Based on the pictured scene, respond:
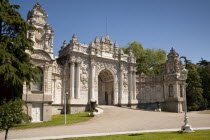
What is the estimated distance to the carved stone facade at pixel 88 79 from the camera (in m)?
24.9

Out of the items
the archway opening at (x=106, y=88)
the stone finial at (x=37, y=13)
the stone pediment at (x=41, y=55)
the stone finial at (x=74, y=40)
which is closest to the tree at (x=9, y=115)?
the stone pediment at (x=41, y=55)

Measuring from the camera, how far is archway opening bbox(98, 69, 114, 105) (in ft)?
133

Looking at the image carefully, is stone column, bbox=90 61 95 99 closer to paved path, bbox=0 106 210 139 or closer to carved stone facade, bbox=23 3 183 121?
carved stone facade, bbox=23 3 183 121

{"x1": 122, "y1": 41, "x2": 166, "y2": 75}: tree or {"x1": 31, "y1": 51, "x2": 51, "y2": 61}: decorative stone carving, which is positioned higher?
{"x1": 122, "y1": 41, "x2": 166, "y2": 75}: tree

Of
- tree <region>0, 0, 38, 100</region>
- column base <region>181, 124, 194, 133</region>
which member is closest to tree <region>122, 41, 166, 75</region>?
tree <region>0, 0, 38, 100</region>

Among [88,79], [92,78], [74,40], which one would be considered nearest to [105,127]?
[92,78]

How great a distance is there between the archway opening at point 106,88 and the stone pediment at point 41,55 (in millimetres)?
15735

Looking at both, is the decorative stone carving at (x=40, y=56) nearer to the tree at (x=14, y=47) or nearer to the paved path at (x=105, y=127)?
the tree at (x=14, y=47)

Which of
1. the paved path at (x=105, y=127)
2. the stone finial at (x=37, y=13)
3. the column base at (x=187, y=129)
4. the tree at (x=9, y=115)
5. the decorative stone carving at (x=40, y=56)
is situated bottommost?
the paved path at (x=105, y=127)

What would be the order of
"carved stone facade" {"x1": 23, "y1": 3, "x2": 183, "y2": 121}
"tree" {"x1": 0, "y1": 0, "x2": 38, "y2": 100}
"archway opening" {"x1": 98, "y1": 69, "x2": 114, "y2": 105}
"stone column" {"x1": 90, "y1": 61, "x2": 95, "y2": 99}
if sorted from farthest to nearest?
"archway opening" {"x1": 98, "y1": 69, "x2": 114, "y2": 105} < "stone column" {"x1": 90, "y1": 61, "x2": 95, "y2": 99} < "carved stone facade" {"x1": 23, "y1": 3, "x2": 183, "y2": 121} < "tree" {"x1": 0, "y1": 0, "x2": 38, "y2": 100}

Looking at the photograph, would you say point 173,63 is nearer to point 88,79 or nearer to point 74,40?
point 88,79

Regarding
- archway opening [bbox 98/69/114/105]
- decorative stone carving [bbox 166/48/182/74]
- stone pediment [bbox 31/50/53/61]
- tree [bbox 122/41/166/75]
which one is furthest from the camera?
tree [bbox 122/41/166/75]

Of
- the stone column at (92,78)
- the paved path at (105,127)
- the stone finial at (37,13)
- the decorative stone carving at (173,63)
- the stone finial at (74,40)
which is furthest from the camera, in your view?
the decorative stone carving at (173,63)

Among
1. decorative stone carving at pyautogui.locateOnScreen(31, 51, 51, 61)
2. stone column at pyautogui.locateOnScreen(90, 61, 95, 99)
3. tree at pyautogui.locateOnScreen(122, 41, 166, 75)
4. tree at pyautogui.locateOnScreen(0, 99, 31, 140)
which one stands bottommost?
tree at pyautogui.locateOnScreen(0, 99, 31, 140)
